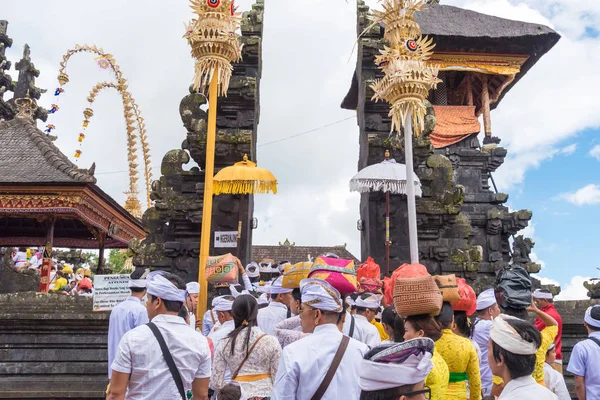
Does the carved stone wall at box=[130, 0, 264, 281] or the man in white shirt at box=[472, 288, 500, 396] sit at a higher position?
the carved stone wall at box=[130, 0, 264, 281]

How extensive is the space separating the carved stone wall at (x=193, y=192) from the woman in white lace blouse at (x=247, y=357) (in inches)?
264

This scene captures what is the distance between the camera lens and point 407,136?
802cm

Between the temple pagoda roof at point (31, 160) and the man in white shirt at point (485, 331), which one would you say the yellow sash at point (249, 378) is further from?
the temple pagoda roof at point (31, 160)

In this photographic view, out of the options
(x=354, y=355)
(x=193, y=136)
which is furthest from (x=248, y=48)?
(x=354, y=355)

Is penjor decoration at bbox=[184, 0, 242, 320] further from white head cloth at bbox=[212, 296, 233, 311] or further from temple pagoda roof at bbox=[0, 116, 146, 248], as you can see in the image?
temple pagoda roof at bbox=[0, 116, 146, 248]

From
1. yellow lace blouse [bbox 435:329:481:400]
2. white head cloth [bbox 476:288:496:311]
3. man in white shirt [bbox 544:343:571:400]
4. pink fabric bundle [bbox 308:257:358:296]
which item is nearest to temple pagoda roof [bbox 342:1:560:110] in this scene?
white head cloth [bbox 476:288:496:311]

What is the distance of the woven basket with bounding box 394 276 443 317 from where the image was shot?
122 inches

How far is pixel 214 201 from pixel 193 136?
1.38 meters

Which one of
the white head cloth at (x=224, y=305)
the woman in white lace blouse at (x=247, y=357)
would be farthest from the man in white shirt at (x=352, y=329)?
the white head cloth at (x=224, y=305)

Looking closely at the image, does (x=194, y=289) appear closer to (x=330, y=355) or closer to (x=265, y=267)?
(x=330, y=355)

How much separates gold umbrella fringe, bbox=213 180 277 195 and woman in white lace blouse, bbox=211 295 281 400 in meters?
6.16

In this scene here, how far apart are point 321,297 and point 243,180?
23.4ft

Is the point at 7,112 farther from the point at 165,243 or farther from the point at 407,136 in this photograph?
the point at 407,136

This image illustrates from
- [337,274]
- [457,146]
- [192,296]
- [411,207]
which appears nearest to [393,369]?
[337,274]
